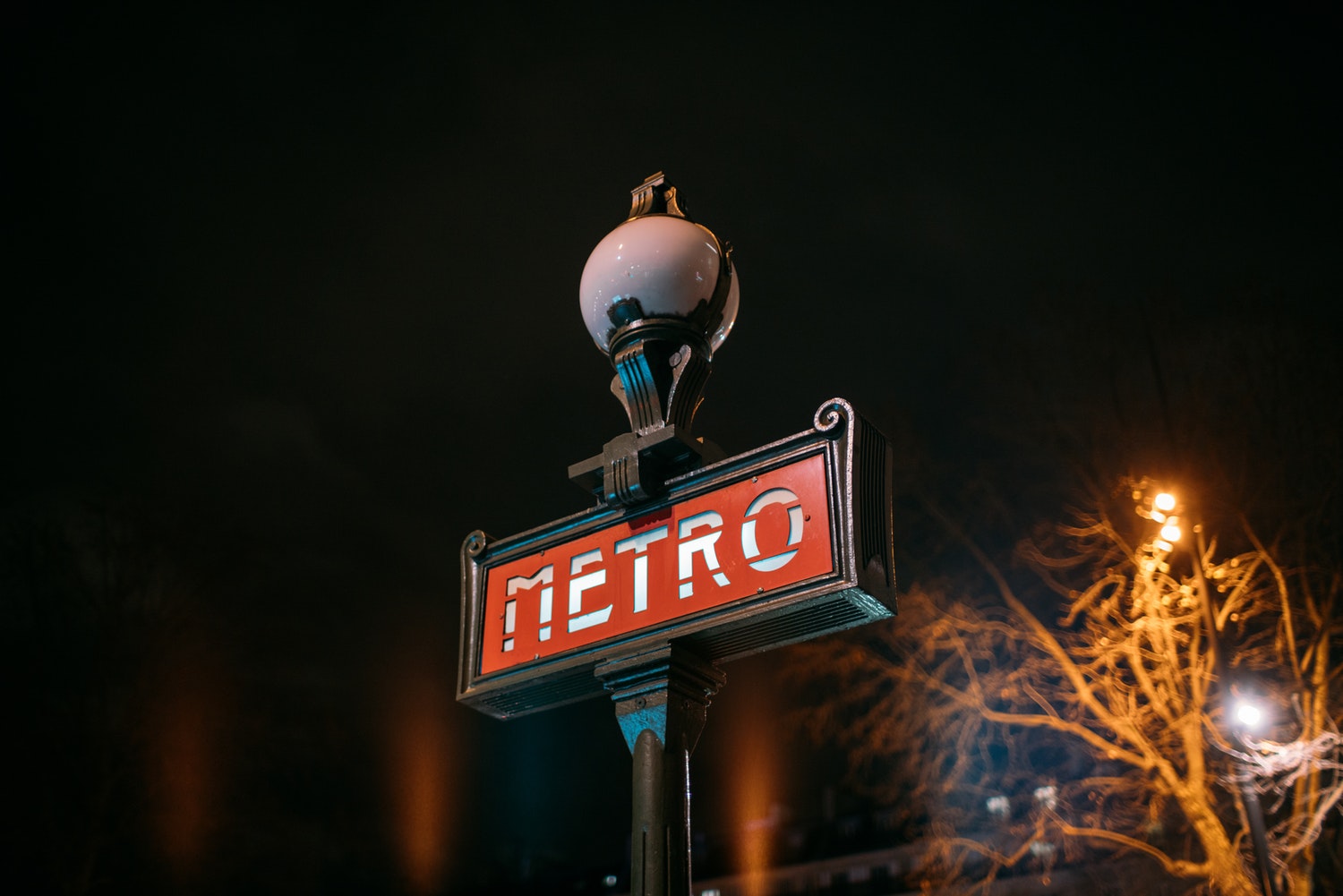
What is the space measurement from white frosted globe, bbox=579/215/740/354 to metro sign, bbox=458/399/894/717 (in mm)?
694

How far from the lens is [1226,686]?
12078 millimetres

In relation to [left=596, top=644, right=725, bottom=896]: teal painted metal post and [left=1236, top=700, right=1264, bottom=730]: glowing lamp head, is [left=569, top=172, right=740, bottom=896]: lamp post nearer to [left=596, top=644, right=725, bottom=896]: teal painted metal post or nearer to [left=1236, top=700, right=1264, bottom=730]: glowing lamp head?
[left=596, top=644, right=725, bottom=896]: teal painted metal post

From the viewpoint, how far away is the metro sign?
3270 mm

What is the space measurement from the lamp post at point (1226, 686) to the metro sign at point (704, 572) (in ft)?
33.3

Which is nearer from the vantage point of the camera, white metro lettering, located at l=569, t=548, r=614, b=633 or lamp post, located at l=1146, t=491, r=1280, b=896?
white metro lettering, located at l=569, t=548, r=614, b=633

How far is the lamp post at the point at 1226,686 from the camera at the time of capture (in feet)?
37.0

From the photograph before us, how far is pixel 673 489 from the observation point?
145 inches

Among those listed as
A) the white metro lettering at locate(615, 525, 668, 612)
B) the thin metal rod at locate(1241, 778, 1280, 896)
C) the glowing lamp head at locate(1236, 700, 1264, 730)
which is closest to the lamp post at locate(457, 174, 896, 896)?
the white metro lettering at locate(615, 525, 668, 612)

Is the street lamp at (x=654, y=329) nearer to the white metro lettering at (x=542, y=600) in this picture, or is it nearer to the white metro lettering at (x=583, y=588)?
the white metro lettering at (x=583, y=588)

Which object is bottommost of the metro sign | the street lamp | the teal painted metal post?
the teal painted metal post

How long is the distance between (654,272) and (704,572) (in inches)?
44.6

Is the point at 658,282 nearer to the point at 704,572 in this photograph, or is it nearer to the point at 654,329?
the point at 654,329

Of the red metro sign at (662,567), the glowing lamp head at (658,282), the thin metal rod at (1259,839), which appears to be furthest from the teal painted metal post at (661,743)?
the thin metal rod at (1259,839)

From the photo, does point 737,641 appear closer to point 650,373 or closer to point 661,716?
point 661,716
